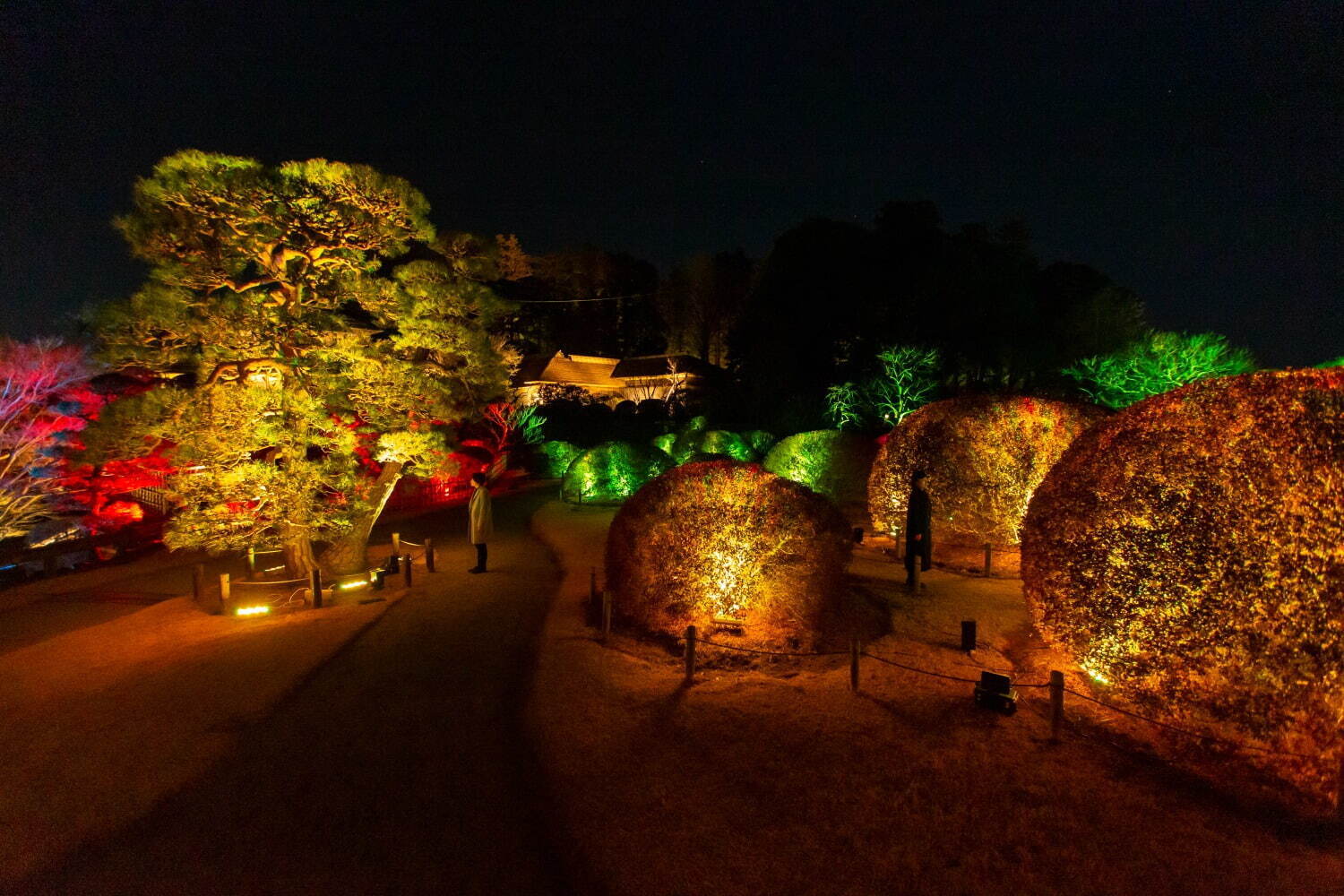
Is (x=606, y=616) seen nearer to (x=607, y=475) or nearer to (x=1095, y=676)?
(x=1095, y=676)

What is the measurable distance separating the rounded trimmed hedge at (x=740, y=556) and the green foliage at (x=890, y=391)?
17.1m

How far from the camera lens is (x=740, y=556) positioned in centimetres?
744

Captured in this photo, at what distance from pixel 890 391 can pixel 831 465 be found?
10.1 meters

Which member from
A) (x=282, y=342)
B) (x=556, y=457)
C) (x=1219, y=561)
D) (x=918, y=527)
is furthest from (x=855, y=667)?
(x=556, y=457)

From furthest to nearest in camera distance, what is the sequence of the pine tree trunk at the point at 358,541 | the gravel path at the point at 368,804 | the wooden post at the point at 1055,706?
the pine tree trunk at the point at 358,541
the wooden post at the point at 1055,706
the gravel path at the point at 368,804

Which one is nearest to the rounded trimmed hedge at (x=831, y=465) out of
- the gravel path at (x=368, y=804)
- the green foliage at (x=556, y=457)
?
the gravel path at (x=368, y=804)

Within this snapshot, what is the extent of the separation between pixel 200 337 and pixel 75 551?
1094 centimetres

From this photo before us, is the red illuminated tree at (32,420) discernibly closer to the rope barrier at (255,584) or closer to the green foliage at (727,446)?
the rope barrier at (255,584)

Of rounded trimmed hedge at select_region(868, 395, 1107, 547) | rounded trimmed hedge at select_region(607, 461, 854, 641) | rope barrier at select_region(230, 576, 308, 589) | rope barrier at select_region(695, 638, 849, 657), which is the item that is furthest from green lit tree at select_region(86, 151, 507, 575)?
rounded trimmed hedge at select_region(868, 395, 1107, 547)

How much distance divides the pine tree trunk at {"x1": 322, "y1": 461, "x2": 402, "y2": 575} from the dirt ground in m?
6.55

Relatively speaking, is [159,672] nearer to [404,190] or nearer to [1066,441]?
[404,190]

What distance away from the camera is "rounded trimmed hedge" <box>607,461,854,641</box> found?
24.2 feet

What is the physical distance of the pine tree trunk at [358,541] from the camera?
451 inches

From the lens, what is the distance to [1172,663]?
4746mm
